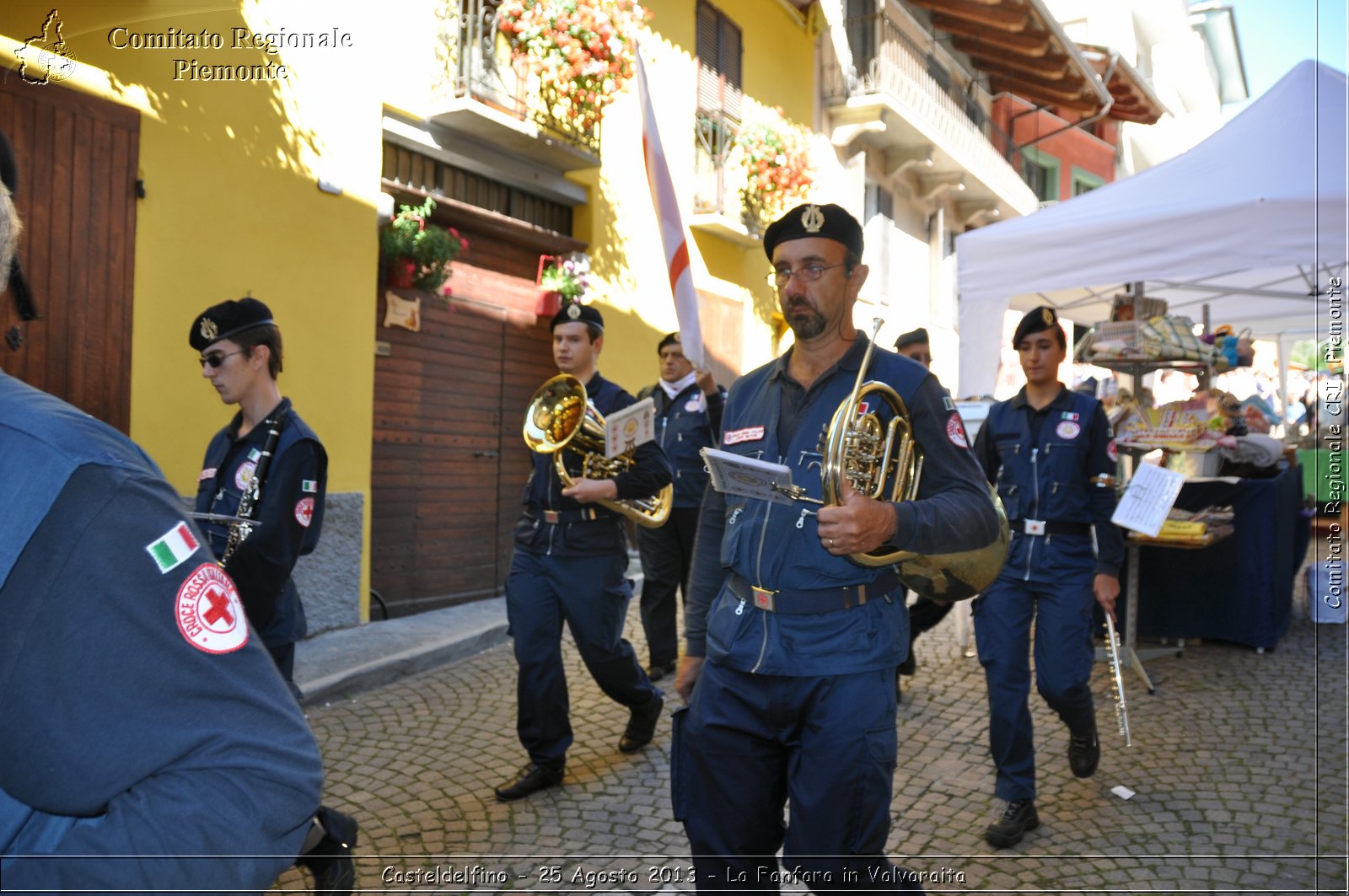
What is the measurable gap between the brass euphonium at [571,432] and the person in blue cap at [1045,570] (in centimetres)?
178

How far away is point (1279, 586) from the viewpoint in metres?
7.43

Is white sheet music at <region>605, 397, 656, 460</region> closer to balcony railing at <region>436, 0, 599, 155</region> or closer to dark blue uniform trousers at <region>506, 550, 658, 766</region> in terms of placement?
dark blue uniform trousers at <region>506, 550, 658, 766</region>

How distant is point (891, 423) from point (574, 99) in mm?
7276

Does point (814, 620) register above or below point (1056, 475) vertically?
below

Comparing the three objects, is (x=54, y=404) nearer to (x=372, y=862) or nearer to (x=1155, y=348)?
(x=372, y=862)

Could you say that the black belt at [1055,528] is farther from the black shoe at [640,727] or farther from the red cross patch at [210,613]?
the red cross patch at [210,613]

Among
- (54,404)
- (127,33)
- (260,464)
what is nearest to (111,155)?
(127,33)

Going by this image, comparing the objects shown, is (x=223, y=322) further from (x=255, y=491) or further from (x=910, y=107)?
(x=910, y=107)

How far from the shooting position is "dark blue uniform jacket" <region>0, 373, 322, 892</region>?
3.10 feet

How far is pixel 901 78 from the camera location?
55.4 feet

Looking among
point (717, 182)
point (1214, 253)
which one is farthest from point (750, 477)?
point (717, 182)

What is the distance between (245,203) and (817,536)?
5.43m

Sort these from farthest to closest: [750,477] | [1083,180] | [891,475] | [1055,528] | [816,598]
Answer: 1. [1083,180]
2. [1055,528]
3. [891,475]
4. [816,598]
5. [750,477]

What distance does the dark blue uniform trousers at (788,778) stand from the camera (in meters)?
2.43
